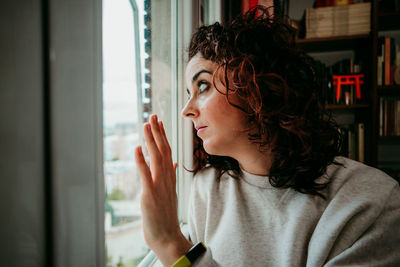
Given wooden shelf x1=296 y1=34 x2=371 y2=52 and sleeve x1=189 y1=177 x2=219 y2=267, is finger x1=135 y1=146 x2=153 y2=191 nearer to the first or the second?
sleeve x1=189 y1=177 x2=219 y2=267

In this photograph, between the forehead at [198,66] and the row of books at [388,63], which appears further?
the row of books at [388,63]

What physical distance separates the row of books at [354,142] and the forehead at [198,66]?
151 centimetres

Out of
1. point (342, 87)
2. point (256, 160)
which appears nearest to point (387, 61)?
point (342, 87)

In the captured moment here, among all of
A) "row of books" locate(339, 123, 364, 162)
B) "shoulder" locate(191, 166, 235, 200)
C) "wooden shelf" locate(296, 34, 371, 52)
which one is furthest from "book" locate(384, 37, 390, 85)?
"shoulder" locate(191, 166, 235, 200)

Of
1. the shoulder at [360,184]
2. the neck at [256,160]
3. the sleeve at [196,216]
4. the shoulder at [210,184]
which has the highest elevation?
the neck at [256,160]

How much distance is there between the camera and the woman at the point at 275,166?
60 cm

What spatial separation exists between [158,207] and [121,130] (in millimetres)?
263

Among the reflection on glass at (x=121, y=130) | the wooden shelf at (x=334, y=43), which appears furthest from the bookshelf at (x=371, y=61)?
the reflection on glass at (x=121, y=130)

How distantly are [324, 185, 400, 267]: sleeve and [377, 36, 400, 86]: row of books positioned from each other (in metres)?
1.56

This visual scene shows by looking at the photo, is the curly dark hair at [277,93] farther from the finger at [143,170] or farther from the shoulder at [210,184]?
the finger at [143,170]

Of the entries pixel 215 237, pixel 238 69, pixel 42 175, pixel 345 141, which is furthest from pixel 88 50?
pixel 345 141

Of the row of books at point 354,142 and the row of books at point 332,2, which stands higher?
the row of books at point 332,2

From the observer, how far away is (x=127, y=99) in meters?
0.69

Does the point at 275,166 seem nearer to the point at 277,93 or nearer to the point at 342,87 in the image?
the point at 277,93
